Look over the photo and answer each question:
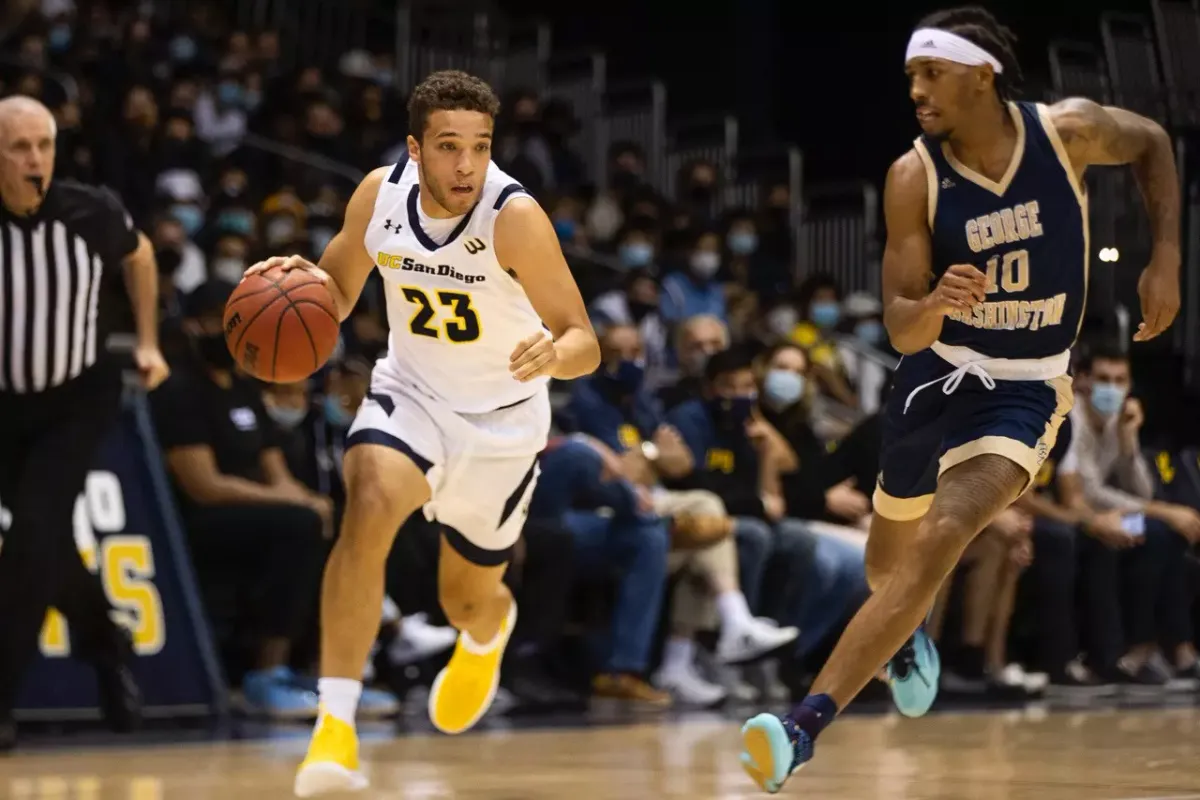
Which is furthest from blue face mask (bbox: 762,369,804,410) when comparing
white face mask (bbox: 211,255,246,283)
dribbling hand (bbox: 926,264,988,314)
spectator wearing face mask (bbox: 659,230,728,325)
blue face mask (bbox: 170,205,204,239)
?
dribbling hand (bbox: 926,264,988,314)

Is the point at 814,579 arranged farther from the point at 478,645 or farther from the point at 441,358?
the point at 441,358

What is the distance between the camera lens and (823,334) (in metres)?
13.8

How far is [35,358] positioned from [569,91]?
38.2ft

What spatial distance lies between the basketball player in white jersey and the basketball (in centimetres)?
9

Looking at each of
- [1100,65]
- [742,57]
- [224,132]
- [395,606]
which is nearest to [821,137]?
[742,57]

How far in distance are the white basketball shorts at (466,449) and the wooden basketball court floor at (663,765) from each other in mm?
748

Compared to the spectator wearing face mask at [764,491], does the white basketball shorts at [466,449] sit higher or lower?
higher

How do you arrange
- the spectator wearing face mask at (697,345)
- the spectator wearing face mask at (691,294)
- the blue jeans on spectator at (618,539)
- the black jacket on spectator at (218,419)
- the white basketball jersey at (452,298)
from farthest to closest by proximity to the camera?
the spectator wearing face mask at (691,294) → the spectator wearing face mask at (697,345) → the blue jeans on spectator at (618,539) → the black jacket on spectator at (218,419) → the white basketball jersey at (452,298)

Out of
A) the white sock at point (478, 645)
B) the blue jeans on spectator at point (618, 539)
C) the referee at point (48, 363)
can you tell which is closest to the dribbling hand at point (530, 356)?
the white sock at point (478, 645)

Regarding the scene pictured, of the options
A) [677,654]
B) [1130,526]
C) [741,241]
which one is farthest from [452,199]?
[741,241]

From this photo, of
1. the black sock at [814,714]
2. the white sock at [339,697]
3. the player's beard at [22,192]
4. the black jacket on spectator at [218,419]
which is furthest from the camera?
the black jacket on spectator at [218,419]

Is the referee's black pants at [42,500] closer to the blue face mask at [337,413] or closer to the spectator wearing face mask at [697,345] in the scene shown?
the blue face mask at [337,413]

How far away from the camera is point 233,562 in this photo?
807 centimetres

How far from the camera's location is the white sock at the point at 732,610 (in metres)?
8.87
